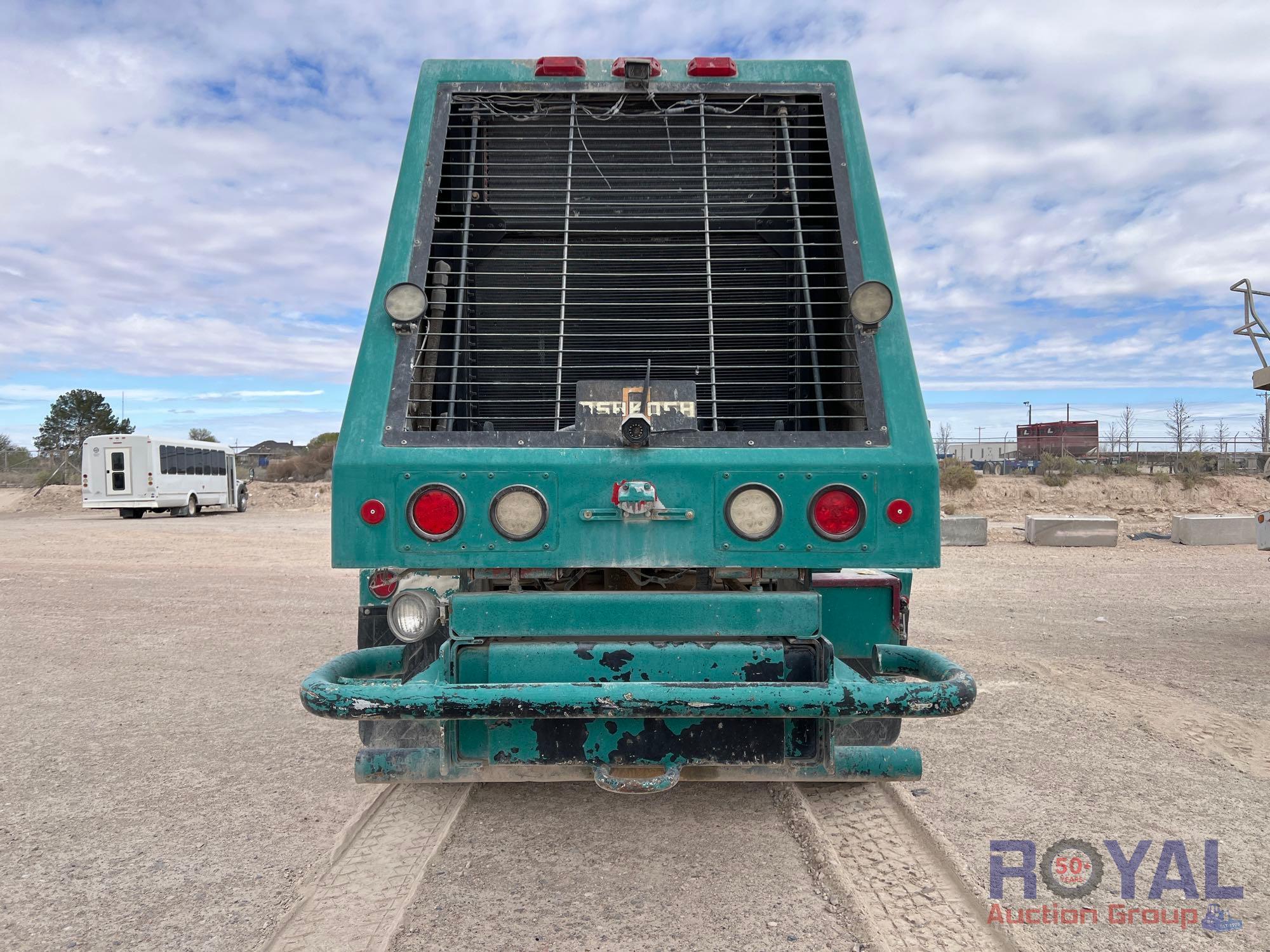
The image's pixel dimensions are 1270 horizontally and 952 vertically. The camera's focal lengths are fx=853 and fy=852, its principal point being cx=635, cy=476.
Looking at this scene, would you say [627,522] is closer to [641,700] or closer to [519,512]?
[519,512]

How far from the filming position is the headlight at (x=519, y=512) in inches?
123

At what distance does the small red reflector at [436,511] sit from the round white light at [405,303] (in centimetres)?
75

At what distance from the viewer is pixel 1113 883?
122 inches

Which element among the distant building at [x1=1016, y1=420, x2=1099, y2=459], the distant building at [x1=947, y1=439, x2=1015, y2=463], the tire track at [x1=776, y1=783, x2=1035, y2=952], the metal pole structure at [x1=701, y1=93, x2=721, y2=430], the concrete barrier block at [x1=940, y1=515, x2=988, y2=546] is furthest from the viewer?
the distant building at [x1=947, y1=439, x2=1015, y2=463]

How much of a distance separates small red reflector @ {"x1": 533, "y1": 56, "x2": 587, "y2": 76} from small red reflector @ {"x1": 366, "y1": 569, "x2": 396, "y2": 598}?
94.6 inches

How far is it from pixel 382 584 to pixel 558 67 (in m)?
2.51

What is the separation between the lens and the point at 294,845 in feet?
11.4

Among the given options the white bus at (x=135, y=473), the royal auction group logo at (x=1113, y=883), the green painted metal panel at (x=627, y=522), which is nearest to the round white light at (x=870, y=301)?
the green painted metal panel at (x=627, y=522)

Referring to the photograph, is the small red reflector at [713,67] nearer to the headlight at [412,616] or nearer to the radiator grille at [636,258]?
the radiator grille at [636,258]

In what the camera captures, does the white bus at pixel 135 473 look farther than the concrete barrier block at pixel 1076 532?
Yes

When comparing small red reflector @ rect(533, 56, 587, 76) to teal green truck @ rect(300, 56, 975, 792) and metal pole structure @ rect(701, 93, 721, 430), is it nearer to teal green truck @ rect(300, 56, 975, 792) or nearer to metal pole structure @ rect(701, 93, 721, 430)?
teal green truck @ rect(300, 56, 975, 792)

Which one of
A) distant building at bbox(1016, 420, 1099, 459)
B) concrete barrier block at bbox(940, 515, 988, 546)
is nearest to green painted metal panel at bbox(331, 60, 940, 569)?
concrete barrier block at bbox(940, 515, 988, 546)

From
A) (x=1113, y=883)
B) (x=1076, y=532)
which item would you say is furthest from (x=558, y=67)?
(x=1076, y=532)

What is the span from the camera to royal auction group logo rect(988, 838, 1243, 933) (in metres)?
2.85
